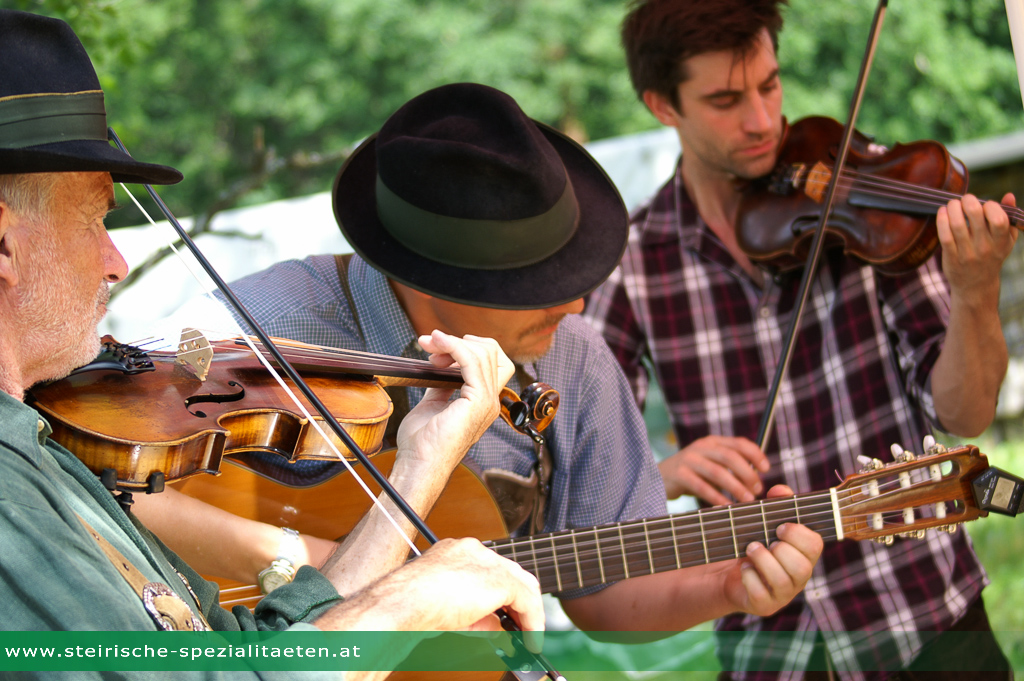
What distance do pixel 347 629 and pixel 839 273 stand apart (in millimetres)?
1822

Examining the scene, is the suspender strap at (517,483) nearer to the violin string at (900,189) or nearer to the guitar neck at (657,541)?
the guitar neck at (657,541)

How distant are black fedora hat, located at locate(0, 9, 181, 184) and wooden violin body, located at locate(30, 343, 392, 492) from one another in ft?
1.07

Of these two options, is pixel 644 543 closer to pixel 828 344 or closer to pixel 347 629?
pixel 347 629

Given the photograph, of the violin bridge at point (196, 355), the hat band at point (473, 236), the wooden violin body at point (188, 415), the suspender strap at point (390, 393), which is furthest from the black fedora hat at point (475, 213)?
the violin bridge at point (196, 355)

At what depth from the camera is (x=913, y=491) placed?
68.8 inches

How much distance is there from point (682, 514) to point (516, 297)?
1.71 feet

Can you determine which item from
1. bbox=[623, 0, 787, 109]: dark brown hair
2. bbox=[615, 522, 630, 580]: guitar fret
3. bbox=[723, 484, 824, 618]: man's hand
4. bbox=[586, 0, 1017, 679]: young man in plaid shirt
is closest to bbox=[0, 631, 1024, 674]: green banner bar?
bbox=[615, 522, 630, 580]: guitar fret

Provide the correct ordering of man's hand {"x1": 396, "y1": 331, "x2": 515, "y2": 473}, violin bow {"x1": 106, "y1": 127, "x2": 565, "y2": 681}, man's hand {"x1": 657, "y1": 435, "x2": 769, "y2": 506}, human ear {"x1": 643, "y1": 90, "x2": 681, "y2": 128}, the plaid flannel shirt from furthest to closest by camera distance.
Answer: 1. human ear {"x1": 643, "y1": 90, "x2": 681, "y2": 128}
2. the plaid flannel shirt
3. man's hand {"x1": 657, "y1": 435, "x2": 769, "y2": 506}
4. man's hand {"x1": 396, "y1": 331, "x2": 515, "y2": 473}
5. violin bow {"x1": 106, "y1": 127, "x2": 565, "y2": 681}

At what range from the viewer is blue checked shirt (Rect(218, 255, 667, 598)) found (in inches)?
74.1

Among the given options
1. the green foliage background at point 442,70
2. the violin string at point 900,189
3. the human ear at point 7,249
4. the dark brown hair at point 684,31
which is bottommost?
the green foliage background at point 442,70

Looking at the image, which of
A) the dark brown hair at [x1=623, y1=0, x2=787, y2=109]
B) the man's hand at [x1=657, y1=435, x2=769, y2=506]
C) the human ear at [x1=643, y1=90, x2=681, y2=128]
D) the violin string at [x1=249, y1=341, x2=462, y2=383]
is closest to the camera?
the violin string at [x1=249, y1=341, x2=462, y2=383]

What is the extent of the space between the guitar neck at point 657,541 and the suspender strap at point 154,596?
660 mm

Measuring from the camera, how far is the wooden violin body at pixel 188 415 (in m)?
1.20

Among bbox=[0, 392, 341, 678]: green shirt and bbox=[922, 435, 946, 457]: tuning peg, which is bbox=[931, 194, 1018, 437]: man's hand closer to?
bbox=[922, 435, 946, 457]: tuning peg
